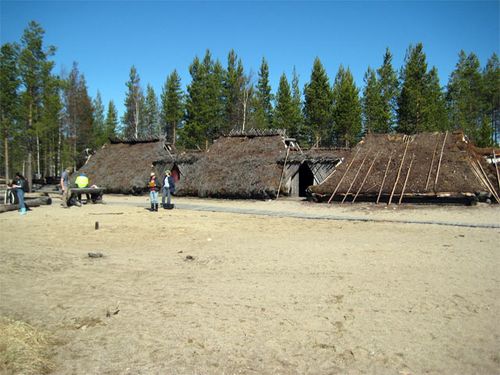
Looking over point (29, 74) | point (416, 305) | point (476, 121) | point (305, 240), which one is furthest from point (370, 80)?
point (416, 305)

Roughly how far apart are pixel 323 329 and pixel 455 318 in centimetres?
161

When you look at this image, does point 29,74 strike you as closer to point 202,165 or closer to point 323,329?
point 202,165

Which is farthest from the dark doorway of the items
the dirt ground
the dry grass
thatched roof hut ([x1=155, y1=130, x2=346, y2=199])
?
the dry grass

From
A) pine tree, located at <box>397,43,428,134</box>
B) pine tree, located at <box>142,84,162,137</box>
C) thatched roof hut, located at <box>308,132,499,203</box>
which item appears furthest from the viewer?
pine tree, located at <box>142,84,162,137</box>

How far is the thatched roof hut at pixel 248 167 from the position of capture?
21.2m

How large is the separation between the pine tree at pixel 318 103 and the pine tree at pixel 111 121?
27248 mm

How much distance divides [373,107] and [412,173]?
2372 cm

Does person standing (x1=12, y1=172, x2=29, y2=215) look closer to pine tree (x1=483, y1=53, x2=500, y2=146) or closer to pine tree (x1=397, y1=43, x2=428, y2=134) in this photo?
pine tree (x1=397, y1=43, x2=428, y2=134)

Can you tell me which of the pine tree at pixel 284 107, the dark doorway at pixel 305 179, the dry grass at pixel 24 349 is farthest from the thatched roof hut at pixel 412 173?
the pine tree at pixel 284 107

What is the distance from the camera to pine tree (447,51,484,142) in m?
37.8

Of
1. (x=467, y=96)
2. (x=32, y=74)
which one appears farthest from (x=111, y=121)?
(x=467, y=96)

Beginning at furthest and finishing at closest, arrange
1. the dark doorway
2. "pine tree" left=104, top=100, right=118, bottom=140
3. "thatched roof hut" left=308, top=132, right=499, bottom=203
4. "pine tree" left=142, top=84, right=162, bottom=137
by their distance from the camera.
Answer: "pine tree" left=142, top=84, right=162, bottom=137
"pine tree" left=104, top=100, right=118, bottom=140
the dark doorway
"thatched roof hut" left=308, top=132, right=499, bottom=203

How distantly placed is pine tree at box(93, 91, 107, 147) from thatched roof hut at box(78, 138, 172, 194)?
1809cm

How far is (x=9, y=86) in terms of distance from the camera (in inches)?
1000
